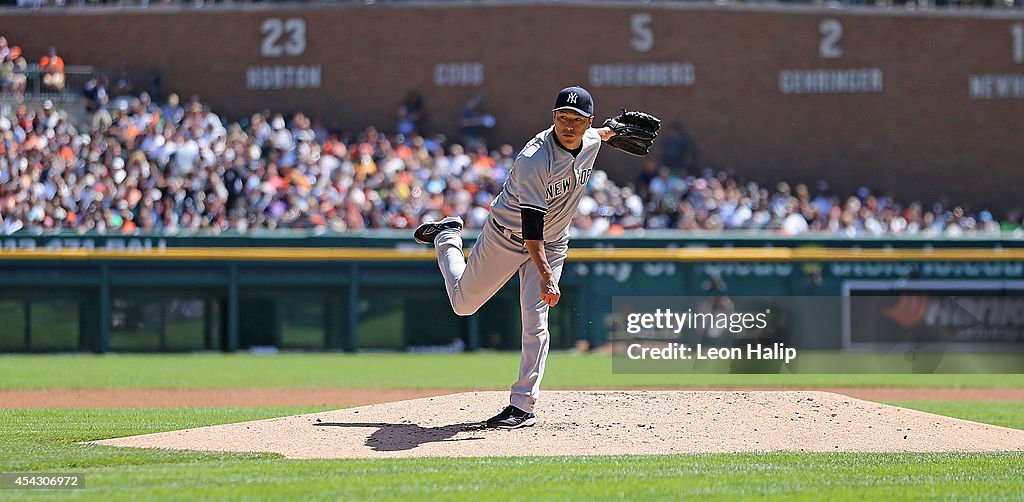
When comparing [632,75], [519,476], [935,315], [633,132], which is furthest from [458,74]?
[519,476]

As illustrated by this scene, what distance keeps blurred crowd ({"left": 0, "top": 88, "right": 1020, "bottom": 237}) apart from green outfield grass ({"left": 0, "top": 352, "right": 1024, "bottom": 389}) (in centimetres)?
201

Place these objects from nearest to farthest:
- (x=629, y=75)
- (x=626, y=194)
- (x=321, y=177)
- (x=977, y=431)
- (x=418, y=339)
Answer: (x=977, y=431) → (x=418, y=339) → (x=321, y=177) → (x=626, y=194) → (x=629, y=75)

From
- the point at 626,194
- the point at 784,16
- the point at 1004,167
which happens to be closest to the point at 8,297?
the point at 626,194

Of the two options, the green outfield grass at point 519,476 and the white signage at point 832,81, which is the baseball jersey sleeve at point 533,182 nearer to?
the green outfield grass at point 519,476

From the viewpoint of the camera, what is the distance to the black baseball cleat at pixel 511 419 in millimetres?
9070

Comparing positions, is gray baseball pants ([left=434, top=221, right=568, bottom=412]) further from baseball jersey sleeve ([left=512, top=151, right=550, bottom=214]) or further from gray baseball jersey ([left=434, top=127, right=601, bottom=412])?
baseball jersey sleeve ([left=512, top=151, right=550, bottom=214])

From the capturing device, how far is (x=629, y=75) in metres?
27.1

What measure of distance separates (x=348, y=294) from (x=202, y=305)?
6.56 feet

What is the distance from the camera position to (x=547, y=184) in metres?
8.39

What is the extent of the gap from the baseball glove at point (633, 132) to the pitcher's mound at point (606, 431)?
5.97ft

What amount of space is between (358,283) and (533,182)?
38.9 feet

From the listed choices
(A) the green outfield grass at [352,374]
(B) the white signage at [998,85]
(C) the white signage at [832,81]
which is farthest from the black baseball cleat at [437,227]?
(B) the white signage at [998,85]

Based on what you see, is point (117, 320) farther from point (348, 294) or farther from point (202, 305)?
point (348, 294)

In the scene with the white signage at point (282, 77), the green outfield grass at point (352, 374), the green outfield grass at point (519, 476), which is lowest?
the green outfield grass at point (352, 374)
